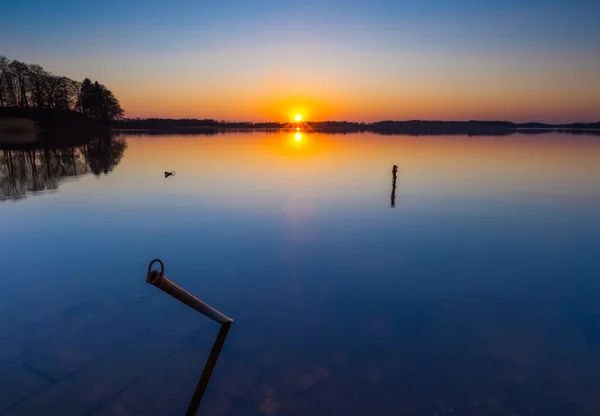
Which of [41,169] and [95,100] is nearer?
[41,169]

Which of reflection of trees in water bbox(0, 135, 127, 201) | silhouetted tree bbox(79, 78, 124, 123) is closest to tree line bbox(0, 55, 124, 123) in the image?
silhouetted tree bbox(79, 78, 124, 123)

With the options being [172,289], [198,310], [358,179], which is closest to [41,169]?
[358,179]

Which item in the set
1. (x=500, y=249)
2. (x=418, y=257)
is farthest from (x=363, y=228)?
(x=500, y=249)

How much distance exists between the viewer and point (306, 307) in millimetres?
14375

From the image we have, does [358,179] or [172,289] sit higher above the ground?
[172,289]

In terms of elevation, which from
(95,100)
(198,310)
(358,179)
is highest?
(95,100)

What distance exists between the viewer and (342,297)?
15.3 m

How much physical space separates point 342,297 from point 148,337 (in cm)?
754

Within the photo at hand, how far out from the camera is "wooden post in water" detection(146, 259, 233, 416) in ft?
26.9

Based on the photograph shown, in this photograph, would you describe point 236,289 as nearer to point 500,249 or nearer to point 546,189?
point 500,249

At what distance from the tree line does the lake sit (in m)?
129

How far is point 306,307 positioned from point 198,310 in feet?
19.1

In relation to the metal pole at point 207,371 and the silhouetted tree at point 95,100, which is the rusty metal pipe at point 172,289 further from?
the silhouetted tree at point 95,100

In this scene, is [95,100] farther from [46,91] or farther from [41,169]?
[41,169]
